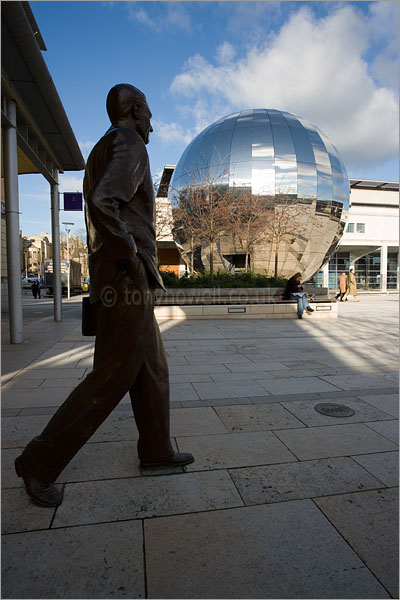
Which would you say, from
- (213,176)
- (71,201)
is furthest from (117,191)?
(213,176)

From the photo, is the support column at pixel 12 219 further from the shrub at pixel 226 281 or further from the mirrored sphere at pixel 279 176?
the mirrored sphere at pixel 279 176

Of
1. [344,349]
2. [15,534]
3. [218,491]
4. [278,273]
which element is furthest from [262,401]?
[278,273]

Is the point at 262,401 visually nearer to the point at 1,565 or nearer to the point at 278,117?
the point at 1,565

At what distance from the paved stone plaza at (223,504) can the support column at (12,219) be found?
3824mm

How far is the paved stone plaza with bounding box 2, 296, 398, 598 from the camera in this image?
1.73m

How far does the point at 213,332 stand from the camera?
400 inches

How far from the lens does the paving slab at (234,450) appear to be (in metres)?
2.85

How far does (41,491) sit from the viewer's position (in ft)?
7.60

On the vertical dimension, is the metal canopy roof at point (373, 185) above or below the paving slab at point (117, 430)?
above

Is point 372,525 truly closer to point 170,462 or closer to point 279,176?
point 170,462

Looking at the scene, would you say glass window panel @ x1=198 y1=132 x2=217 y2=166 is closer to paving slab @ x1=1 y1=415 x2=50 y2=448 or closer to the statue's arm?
paving slab @ x1=1 y1=415 x2=50 y2=448

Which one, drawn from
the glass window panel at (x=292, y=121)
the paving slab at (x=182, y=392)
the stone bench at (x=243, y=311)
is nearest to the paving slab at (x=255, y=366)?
the paving slab at (x=182, y=392)

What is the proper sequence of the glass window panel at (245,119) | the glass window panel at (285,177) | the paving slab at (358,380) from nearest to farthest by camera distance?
1. the paving slab at (358,380)
2. the glass window panel at (285,177)
3. the glass window panel at (245,119)

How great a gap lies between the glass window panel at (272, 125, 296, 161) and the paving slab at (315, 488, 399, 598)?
18465 millimetres
